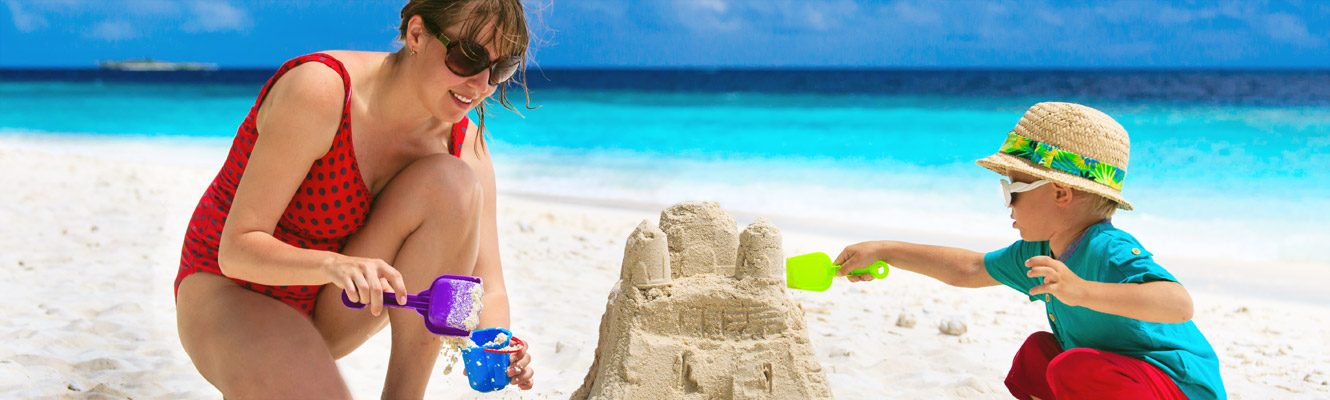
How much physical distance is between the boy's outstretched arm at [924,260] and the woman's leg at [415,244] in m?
1.16

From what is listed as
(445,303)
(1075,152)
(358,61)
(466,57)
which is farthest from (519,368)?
(1075,152)

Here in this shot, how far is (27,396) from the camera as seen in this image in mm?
2932

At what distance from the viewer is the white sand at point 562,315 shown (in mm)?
3352

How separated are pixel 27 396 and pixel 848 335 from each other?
10.5 feet

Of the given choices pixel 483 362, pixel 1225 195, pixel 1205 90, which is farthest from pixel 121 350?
pixel 1205 90

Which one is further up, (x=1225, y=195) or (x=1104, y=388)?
(x=1225, y=195)

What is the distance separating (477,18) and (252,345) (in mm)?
972

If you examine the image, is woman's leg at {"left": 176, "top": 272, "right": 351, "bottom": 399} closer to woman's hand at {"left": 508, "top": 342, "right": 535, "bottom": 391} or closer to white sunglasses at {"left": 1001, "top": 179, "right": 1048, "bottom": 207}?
woman's hand at {"left": 508, "top": 342, "right": 535, "bottom": 391}

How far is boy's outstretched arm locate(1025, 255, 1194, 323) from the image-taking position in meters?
2.07

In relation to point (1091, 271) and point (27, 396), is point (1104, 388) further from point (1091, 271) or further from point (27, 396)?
point (27, 396)

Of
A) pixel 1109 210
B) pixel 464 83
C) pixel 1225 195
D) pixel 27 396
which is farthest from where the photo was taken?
pixel 1225 195

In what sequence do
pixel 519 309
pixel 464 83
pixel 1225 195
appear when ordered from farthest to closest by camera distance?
pixel 1225 195 → pixel 519 309 → pixel 464 83

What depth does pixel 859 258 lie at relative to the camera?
9.14 feet

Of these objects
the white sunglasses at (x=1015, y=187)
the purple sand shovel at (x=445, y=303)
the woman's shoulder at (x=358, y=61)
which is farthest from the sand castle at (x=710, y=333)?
the woman's shoulder at (x=358, y=61)
